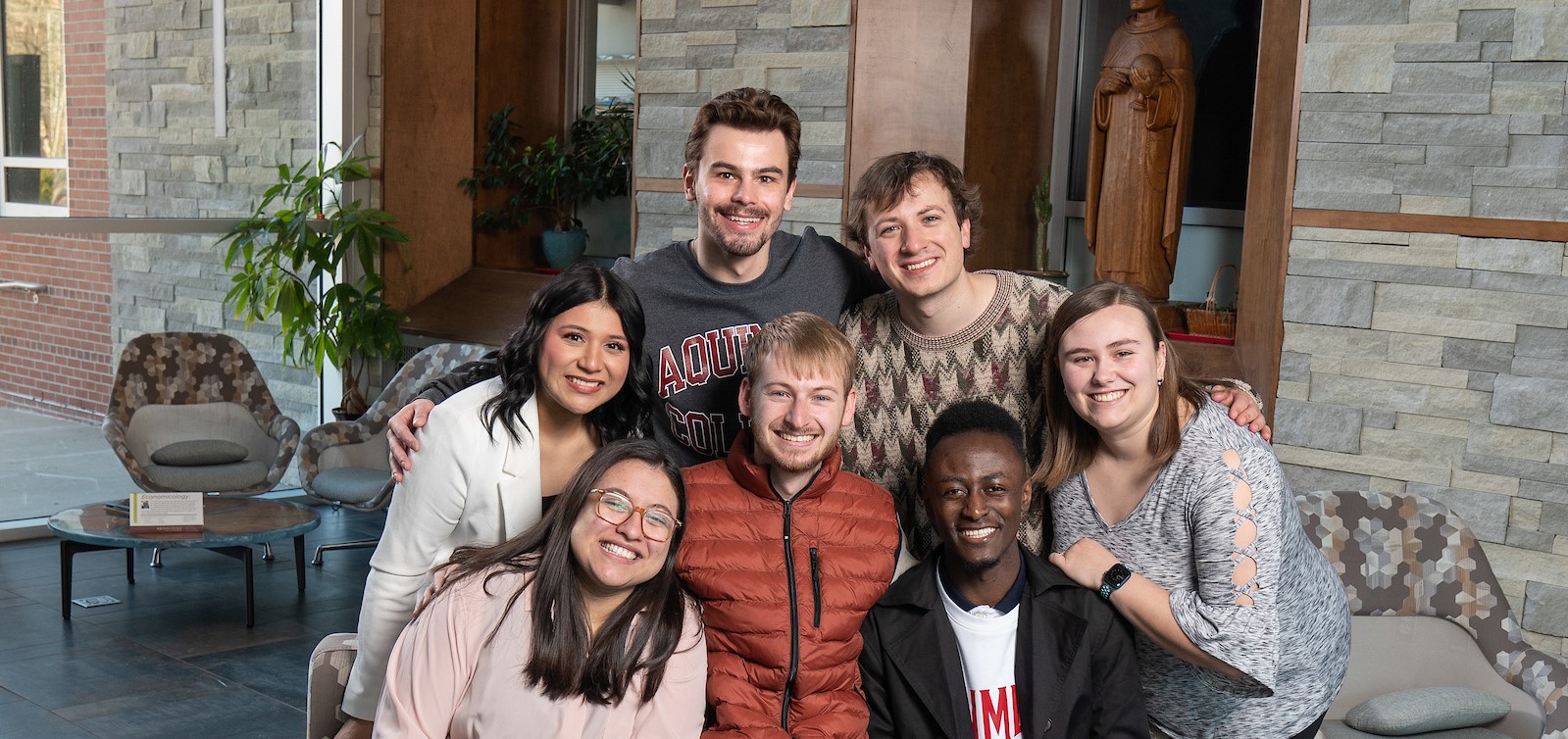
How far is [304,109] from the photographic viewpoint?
705 centimetres

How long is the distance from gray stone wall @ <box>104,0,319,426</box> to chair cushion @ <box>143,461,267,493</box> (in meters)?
1.23

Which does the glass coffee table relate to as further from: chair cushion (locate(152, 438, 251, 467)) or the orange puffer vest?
the orange puffer vest

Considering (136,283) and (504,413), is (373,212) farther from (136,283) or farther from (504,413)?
(504,413)

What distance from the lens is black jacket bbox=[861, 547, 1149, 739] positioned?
2.20 metres

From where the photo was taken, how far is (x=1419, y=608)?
2.95 meters

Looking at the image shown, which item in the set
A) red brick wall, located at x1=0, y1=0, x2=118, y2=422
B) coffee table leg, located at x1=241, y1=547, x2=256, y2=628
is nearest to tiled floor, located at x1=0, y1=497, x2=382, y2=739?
coffee table leg, located at x1=241, y1=547, x2=256, y2=628

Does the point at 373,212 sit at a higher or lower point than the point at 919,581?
higher

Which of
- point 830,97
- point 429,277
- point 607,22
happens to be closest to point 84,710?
point 830,97

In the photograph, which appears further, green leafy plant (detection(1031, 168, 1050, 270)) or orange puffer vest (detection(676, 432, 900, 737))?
green leafy plant (detection(1031, 168, 1050, 270))

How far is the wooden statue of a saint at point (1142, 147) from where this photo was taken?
4.41m

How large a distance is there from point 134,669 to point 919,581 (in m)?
3.01

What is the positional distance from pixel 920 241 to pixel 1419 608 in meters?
1.49

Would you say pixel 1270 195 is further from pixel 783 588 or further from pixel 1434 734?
pixel 783 588

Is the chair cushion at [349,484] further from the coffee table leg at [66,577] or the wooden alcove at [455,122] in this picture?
the wooden alcove at [455,122]
